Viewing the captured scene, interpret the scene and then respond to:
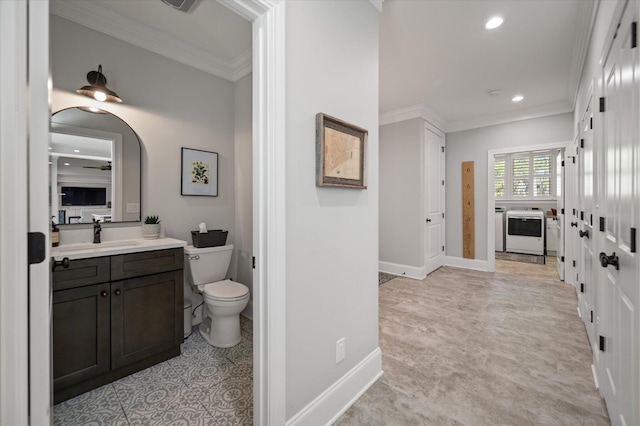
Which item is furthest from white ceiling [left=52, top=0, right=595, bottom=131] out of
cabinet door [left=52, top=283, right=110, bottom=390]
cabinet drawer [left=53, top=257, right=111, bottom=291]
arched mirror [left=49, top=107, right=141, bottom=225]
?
cabinet door [left=52, top=283, right=110, bottom=390]

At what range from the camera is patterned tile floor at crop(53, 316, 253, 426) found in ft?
5.05

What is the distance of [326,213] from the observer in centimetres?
153

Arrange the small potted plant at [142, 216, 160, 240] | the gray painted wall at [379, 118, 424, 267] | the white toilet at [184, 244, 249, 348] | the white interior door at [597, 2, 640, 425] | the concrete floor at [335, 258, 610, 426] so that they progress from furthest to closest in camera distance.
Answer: the gray painted wall at [379, 118, 424, 267], the small potted plant at [142, 216, 160, 240], the white toilet at [184, 244, 249, 348], the concrete floor at [335, 258, 610, 426], the white interior door at [597, 2, 640, 425]

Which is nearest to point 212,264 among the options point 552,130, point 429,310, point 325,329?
point 325,329

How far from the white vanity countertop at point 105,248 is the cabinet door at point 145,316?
21 centimetres

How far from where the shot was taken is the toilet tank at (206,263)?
7.97 ft

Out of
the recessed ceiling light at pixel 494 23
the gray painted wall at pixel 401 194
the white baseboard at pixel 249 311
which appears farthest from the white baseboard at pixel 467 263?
the white baseboard at pixel 249 311

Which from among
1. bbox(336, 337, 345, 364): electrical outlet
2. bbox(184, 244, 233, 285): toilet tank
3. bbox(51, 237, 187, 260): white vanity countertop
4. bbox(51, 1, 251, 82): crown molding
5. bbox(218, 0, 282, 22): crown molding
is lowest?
bbox(336, 337, 345, 364): electrical outlet

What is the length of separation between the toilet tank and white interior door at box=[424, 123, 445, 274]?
3.27 metres

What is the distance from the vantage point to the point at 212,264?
8.33 feet

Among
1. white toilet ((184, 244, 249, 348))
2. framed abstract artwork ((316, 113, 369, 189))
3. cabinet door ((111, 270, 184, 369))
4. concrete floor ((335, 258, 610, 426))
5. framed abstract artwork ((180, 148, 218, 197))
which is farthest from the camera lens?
framed abstract artwork ((180, 148, 218, 197))

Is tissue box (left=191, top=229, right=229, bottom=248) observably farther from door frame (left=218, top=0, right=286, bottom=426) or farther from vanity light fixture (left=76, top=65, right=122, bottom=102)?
door frame (left=218, top=0, right=286, bottom=426)

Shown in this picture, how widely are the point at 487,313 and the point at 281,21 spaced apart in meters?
3.34

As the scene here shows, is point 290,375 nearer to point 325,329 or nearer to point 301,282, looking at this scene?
point 325,329
